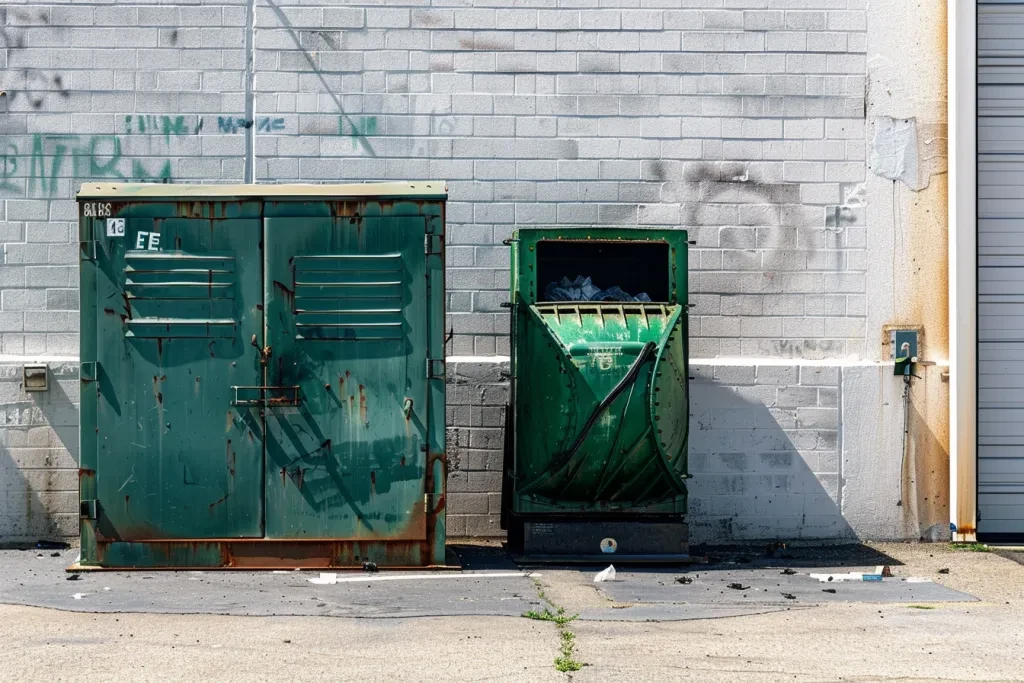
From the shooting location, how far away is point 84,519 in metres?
7.57

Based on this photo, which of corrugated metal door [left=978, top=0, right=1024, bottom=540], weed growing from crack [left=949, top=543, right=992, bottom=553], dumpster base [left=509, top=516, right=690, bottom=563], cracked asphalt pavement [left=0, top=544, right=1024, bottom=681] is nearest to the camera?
cracked asphalt pavement [left=0, top=544, right=1024, bottom=681]

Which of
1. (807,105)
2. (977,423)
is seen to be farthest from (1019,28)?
(977,423)

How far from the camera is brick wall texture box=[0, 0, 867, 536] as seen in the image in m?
9.06

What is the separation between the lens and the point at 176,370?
762 cm

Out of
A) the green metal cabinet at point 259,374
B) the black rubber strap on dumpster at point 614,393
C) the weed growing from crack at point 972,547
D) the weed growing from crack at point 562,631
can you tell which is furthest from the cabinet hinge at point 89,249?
the weed growing from crack at point 972,547

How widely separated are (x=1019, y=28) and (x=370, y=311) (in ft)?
17.2

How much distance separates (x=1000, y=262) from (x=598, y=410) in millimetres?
3532

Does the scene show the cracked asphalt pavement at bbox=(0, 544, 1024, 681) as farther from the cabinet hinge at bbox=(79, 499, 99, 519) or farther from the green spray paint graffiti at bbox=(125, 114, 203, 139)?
the green spray paint graffiti at bbox=(125, 114, 203, 139)

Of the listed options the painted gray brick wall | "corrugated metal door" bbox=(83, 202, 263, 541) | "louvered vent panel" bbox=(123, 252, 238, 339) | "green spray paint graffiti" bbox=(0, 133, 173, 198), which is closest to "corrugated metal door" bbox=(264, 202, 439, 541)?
"corrugated metal door" bbox=(83, 202, 263, 541)

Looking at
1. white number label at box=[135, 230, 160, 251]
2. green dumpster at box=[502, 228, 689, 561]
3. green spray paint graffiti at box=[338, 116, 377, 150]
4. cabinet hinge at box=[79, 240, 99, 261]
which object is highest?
green spray paint graffiti at box=[338, 116, 377, 150]

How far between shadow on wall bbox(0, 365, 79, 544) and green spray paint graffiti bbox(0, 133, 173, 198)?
4.41 feet

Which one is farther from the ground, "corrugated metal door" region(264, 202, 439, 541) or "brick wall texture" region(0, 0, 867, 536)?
"brick wall texture" region(0, 0, 867, 536)

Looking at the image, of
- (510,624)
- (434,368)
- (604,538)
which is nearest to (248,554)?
(434,368)

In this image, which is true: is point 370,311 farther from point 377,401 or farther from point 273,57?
point 273,57
